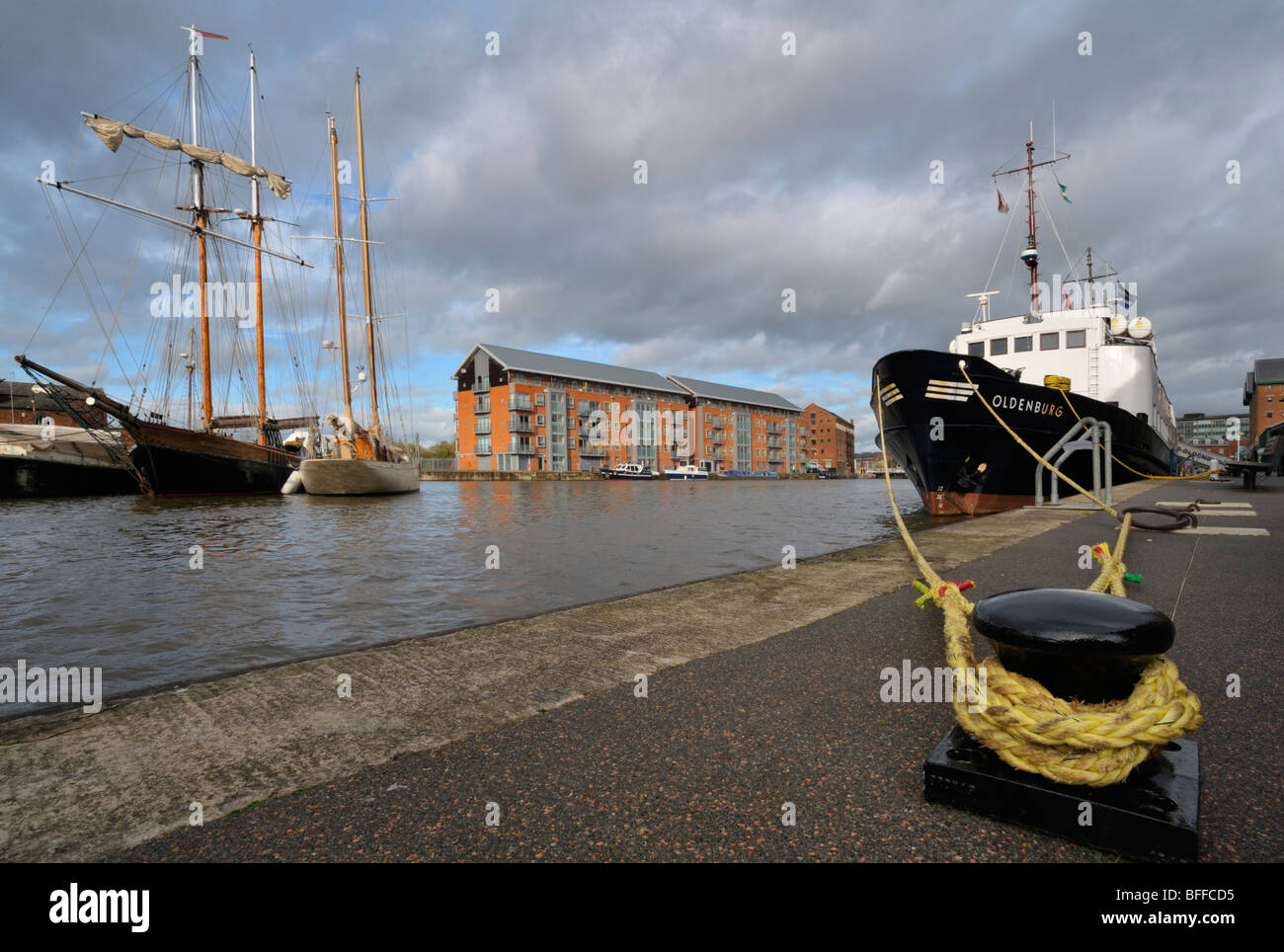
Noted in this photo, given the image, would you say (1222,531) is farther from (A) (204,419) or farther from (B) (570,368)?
(B) (570,368)

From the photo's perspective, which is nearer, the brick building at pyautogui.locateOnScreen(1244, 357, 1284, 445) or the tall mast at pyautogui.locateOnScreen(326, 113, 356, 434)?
the tall mast at pyautogui.locateOnScreen(326, 113, 356, 434)


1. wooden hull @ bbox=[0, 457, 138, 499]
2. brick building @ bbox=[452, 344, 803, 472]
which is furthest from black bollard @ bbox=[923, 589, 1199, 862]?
brick building @ bbox=[452, 344, 803, 472]

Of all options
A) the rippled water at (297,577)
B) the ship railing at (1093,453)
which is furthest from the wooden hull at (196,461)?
the ship railing at (1093,453)

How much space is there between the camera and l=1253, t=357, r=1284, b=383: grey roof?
90.7m

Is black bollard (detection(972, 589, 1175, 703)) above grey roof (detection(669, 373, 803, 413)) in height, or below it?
below

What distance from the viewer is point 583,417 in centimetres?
9338

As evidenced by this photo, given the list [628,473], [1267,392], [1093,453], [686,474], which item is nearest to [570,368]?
[628,473]

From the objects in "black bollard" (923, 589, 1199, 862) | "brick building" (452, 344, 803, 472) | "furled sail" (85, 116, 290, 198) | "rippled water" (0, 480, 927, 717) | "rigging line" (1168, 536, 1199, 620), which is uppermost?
"furled sail" (85, 116, 290, 198)

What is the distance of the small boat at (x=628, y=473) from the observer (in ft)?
300

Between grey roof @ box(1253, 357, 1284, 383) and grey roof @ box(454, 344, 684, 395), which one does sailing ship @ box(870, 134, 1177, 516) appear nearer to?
grey roof @ box(454, 344, 684, 395)

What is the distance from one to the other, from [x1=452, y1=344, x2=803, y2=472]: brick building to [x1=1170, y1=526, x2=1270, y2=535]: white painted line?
265 feet

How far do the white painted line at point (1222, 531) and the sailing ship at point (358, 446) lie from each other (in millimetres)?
37906
